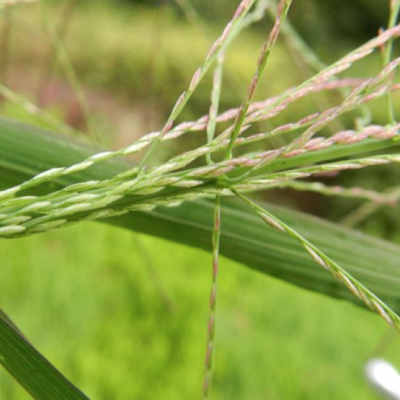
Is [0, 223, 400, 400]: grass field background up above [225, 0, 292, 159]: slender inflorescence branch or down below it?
below

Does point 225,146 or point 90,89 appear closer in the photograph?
point 225,146

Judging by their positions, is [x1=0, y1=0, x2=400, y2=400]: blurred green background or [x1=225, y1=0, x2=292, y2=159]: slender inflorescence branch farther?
[x1=0, y1=0, x2=400, y2=400]: blurred green background

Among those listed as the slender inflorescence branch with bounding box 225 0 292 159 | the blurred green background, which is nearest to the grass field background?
the blurred green background

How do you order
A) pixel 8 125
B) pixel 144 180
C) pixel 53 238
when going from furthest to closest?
pixel 53 238
pixel 8 125
pixel 144 180

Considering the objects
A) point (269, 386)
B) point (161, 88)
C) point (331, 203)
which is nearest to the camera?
point (269, 386)

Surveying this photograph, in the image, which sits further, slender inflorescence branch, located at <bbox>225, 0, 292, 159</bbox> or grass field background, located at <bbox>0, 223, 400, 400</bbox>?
grass field background, located at <bbox>0, 223, 400, 400</bbox>

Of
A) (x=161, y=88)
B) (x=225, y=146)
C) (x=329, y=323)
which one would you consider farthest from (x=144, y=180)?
(x=161, y=88)

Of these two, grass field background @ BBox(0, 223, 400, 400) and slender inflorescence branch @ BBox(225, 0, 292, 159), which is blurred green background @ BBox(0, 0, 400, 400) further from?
slender inflorescence branch @ BBox(225, 0, 292, 159)

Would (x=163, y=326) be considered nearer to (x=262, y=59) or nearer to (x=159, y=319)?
(x=159, y=319)

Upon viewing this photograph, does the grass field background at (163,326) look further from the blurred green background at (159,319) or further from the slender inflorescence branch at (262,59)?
the slender inflorescence branch at (262,59)

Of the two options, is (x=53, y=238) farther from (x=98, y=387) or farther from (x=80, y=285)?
(x=98, y=387)

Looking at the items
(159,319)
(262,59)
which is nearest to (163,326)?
(159,319)
